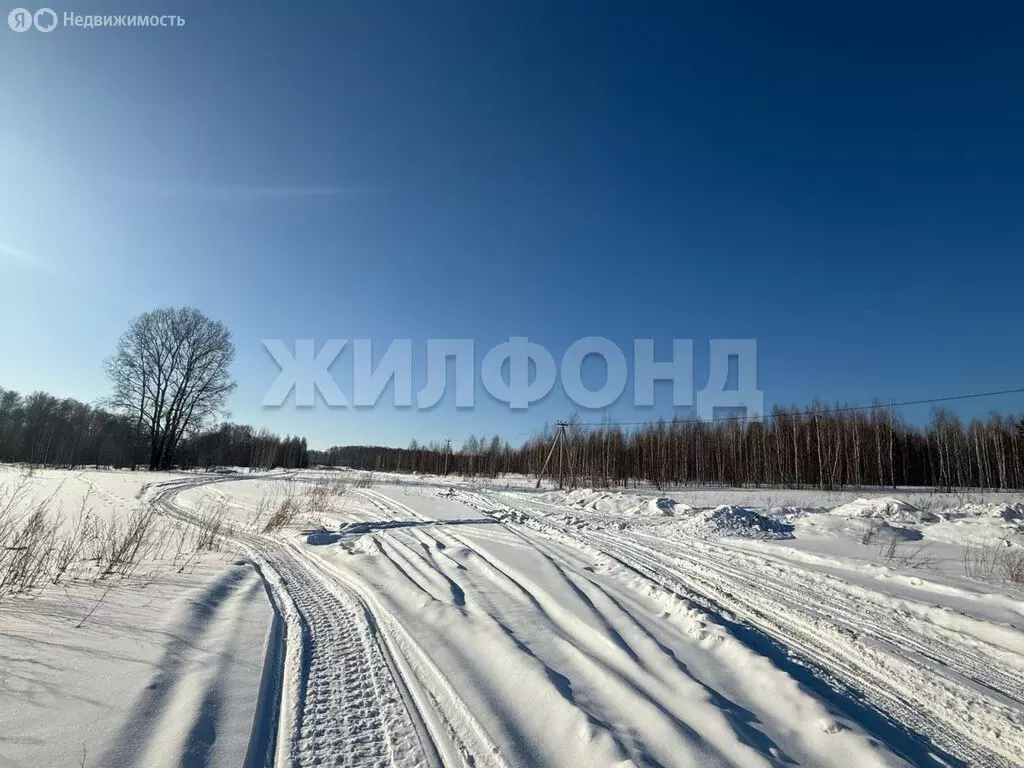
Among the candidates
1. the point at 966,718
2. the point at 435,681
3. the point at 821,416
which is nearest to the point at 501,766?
the point at 435,681

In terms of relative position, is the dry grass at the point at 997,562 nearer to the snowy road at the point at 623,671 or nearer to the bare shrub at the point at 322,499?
the snowy road at the point at 623,671

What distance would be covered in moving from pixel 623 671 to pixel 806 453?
30788 mm

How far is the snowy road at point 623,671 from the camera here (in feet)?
7.08

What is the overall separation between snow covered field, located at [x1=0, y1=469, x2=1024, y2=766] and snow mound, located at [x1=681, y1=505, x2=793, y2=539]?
91.8 inches

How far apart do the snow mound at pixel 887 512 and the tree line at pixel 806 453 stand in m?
13.9

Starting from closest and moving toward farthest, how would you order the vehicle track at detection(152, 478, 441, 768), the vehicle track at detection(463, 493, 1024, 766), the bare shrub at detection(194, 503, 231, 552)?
the vehicle track at detection(152, 478, 441, 768) → the vehicle track at detection(463, 493, 1024, 766) → the bare shrub at detection(194, 503, 231, 552)

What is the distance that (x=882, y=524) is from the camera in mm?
9086

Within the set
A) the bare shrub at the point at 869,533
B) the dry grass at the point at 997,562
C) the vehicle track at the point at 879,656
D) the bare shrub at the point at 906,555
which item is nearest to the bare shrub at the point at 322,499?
the vehicle track at the point at 879,656

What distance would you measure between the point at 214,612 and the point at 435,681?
2179 millimetres

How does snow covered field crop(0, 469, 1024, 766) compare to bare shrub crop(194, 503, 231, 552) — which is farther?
bare shrub crop(194, 503, 231, 552)

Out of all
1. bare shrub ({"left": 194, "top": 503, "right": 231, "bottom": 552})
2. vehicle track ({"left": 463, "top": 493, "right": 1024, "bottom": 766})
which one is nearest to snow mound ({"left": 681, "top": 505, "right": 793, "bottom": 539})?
vehicle track ({"left": 463, "top": 493, "right": 1024, "bottom": 766})

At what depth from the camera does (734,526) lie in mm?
9516

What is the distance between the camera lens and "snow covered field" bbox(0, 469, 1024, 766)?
6.93ft

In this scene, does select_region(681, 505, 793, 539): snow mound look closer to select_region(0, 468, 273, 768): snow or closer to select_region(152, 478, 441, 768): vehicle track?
select_region(152, 478, 441, 768): vehicle track
